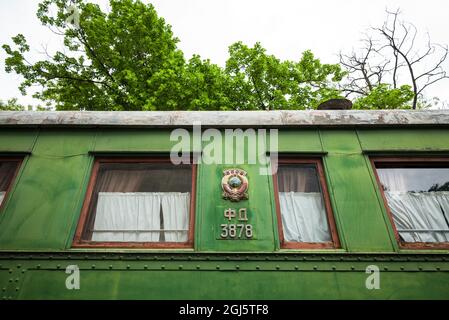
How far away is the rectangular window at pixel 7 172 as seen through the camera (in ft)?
12.6

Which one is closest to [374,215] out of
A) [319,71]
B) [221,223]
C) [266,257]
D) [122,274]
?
[266,257]

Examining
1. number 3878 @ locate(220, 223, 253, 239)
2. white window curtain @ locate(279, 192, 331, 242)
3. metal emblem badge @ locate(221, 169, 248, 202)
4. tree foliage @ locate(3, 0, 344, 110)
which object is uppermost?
tree foliage @ locate(3, 0, 344, 110)

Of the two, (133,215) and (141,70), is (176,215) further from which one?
Result: (141,70)

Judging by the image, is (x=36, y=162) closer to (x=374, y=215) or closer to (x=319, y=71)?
(x=374, y=215)

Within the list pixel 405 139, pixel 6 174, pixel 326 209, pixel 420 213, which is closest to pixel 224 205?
pixel 326 209

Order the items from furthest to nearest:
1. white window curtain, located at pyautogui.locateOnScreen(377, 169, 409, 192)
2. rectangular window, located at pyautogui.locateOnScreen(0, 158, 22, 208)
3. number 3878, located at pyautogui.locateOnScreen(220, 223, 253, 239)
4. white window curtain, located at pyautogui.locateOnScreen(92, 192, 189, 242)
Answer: white window curtain, located at pyautogui.locateOnScreen(377, 169, 409, 192) < rectangular window, located at pyautogui.locateOnScreen(0, 158, 22, 208) < white window curtain, located at pyautogui.locateOnScreen(92, 192, 189, 242) < number 3878, located at pyautogui.locateOnScreen(220, 223, 253, 239)

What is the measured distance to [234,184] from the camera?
12.4 feet

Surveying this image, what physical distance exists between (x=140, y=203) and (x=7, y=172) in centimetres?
187

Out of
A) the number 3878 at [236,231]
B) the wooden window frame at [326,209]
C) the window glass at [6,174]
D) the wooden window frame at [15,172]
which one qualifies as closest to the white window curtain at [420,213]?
the wooden window frame at [326,209]

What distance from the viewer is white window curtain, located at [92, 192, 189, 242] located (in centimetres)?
366

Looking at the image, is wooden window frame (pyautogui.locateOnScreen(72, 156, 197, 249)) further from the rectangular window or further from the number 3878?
the rectangular window

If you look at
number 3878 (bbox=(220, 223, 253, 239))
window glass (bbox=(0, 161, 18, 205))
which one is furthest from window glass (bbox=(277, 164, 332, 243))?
window glass (bbox=(0, 161, 18, 205))

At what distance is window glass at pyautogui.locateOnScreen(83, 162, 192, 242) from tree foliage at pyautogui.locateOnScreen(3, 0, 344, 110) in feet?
21.6

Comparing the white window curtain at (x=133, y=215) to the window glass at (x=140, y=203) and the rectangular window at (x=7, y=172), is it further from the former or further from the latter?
the rectangular window at (x=7, y=172)
